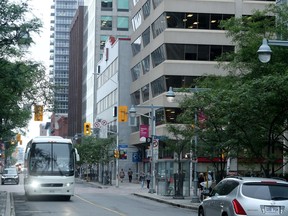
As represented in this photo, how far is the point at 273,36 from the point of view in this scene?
1358 inches

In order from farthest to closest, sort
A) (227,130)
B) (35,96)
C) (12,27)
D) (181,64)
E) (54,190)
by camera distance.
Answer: (181,64) < (35,96) < (54,190) < (227,130) < (12,27)

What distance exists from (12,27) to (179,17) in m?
46.5

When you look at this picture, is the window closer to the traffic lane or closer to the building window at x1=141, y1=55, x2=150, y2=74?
the building window at x1=141, y1=55, x2=150, y2=74

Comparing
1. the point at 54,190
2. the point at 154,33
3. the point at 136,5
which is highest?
the point at 136,5

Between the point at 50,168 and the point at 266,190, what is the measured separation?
19.3 metres

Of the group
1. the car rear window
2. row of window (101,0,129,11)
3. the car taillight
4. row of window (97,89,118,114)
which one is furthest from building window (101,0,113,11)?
the car taillight

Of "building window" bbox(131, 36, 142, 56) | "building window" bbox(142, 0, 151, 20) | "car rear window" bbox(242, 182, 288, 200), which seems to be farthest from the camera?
"building window" bbox(131, 36, 142, 56)

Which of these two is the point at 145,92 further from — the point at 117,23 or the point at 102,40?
the point at 117,23

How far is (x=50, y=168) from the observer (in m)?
32.7

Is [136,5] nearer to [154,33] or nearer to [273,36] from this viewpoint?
[154,33]

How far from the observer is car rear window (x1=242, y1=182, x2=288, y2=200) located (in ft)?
48.9

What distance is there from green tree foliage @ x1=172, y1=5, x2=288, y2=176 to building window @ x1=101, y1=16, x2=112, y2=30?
83368mm

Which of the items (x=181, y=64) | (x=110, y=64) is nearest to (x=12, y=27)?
(x=181, y=64)

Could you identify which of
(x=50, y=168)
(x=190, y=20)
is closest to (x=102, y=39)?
(x=190, y=20)
